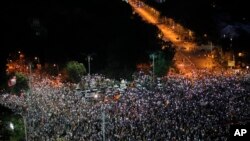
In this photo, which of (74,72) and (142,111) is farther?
(74,72)

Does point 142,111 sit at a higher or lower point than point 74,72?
lower

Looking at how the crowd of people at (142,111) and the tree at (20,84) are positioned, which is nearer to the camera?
the crowd of people at (142,111)

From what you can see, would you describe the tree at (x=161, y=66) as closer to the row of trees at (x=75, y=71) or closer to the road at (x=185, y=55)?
the row of trees at (x=75, y=71)

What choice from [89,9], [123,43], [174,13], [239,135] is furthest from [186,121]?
[174,13]

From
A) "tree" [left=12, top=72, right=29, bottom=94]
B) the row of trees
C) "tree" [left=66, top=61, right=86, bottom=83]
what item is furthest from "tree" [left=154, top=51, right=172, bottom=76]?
"tree" [left=12, top=72, right=29, bottom=94]

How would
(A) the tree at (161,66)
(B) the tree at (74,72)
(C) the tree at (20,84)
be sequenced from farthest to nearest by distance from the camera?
(A) the tree at (161,66)
(B) the tree at (74,72)
(C) the tree at (20,84)

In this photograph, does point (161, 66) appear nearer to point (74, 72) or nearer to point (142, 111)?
point (74, 72)

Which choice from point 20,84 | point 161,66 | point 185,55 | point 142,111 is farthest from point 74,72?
point 185,55

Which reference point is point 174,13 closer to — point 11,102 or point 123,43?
point 123,43

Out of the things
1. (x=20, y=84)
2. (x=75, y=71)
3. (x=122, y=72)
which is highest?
(x=75, y=71)

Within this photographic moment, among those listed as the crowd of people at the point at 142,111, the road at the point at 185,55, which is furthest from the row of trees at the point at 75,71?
the road at the point at 185,55
